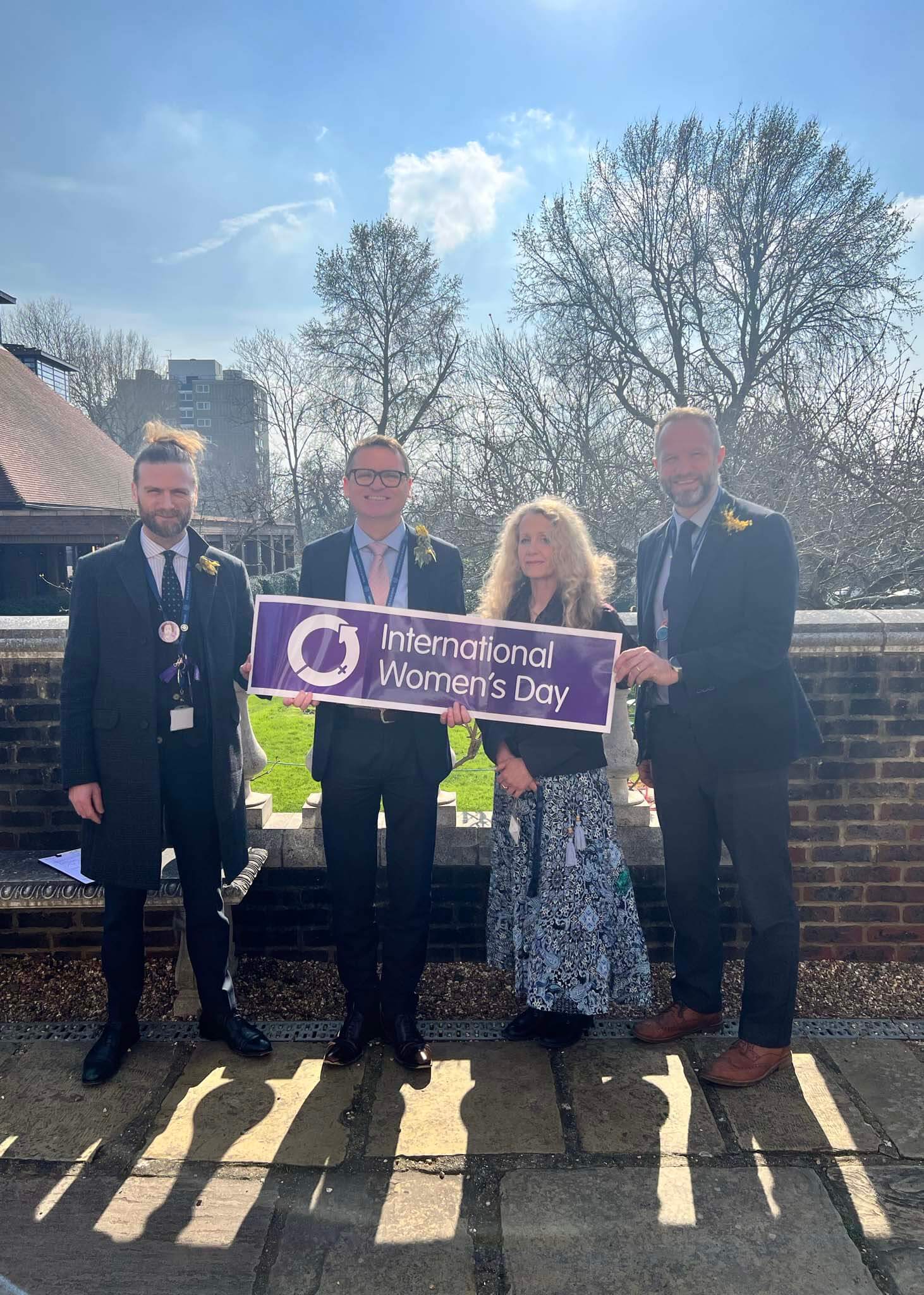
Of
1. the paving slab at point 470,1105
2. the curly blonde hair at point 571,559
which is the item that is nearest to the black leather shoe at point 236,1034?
the paving slab at point 470,1105

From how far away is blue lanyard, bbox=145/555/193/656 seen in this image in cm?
301

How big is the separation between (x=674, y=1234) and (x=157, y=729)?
7.56 feet

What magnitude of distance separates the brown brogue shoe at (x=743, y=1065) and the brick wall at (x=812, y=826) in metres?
0.88

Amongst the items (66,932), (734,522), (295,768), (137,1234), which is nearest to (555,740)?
(734,522)

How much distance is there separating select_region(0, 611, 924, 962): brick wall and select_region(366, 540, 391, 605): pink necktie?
1.35 m

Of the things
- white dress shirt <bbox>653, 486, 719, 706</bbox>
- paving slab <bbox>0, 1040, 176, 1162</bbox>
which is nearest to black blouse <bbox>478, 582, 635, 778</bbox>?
white dress shirt <bbox>653, 486, 719, 706</bbox>

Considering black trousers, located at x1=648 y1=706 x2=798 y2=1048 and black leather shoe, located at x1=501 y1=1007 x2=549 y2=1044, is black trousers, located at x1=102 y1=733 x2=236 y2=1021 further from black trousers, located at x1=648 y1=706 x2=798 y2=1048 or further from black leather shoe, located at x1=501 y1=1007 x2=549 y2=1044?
black trousers, located at x1=648 y1=706 x2=798 y2=1048

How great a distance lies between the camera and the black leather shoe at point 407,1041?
3.01 m

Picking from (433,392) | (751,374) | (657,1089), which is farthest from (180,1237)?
(433,392)

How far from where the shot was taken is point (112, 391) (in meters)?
52.4

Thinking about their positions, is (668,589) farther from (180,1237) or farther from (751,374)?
(751,374)

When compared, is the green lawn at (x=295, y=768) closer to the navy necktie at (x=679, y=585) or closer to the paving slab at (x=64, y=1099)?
the paving slab at (x=64, y=1099)

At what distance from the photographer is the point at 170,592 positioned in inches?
119

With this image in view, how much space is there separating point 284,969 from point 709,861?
203 centimetres
